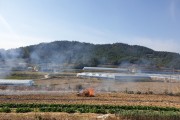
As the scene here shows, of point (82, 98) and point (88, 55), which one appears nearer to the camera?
point (82, 98)

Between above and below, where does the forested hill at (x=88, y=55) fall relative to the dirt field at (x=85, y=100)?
above

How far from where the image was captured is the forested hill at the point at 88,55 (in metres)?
89.4

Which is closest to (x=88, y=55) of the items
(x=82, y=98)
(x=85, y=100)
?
(x=82, y=98)

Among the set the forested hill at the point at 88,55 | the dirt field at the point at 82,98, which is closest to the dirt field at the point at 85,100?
the dirt field at the point at 82,98

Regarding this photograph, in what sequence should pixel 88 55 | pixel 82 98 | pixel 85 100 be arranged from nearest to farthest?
pixel 85 100 < pixel 82 98 < pixel 88 55

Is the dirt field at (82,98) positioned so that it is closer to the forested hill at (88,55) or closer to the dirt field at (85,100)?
the dirt field at (85,100)

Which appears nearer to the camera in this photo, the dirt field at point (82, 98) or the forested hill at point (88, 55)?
the dirt field at point (82, 98)

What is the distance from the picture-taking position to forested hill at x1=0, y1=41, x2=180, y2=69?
3519 inches

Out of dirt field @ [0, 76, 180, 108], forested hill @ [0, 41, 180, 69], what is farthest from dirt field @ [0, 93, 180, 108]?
forested hill @ [0, 41, 180, 69]

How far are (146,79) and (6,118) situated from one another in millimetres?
45072

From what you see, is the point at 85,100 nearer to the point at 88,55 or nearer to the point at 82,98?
the point at 82,98

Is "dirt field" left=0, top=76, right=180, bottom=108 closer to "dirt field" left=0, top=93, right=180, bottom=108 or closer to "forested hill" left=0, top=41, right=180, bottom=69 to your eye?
"dirt field" left=0, top=93, right=180, bottom=108

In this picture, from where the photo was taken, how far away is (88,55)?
108000 millimetres

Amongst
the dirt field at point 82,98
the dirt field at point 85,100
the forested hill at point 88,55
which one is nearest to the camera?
the dirt field at point 85,100
